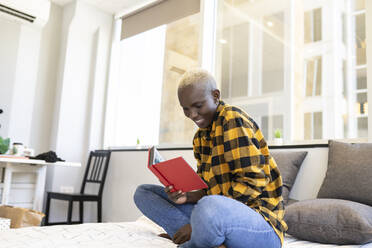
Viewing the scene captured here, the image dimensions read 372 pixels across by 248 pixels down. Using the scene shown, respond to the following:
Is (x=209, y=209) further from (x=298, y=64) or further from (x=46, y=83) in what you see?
(x=46, y=83)

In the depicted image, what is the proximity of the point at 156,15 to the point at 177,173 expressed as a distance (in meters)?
2.95

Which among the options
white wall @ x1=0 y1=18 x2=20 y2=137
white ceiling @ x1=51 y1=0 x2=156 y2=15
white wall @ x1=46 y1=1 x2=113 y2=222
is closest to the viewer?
white wall @ x1=0 y1=18 x2=20 y2=137

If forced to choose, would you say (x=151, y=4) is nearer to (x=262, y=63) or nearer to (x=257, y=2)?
(x=257, y=2)

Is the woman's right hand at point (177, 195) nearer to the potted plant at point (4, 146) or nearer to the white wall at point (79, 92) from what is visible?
the potted plant at point (4, 146)

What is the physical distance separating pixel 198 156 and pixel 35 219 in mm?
1594

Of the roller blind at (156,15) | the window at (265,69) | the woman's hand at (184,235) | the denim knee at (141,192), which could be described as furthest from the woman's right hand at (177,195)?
the roller blind at (156,15)

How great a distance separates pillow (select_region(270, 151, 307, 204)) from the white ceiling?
2464 mm

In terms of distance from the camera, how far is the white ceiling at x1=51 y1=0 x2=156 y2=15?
3.97 m

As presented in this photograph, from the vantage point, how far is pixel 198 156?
1.53 metres

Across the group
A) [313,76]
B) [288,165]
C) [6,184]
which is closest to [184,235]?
[288,165]

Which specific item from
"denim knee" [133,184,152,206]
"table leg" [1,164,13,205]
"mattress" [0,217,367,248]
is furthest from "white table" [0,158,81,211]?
"denim knee" [133,184,152,206]

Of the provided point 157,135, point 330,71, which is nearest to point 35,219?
point 157,135

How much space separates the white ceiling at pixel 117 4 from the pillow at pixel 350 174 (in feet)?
9.03

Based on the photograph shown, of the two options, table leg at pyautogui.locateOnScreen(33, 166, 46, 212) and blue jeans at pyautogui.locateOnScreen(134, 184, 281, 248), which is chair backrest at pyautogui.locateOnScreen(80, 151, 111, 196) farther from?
blue jeans at pyautogui.locateOnScreen(134, 184, 281, 248)
